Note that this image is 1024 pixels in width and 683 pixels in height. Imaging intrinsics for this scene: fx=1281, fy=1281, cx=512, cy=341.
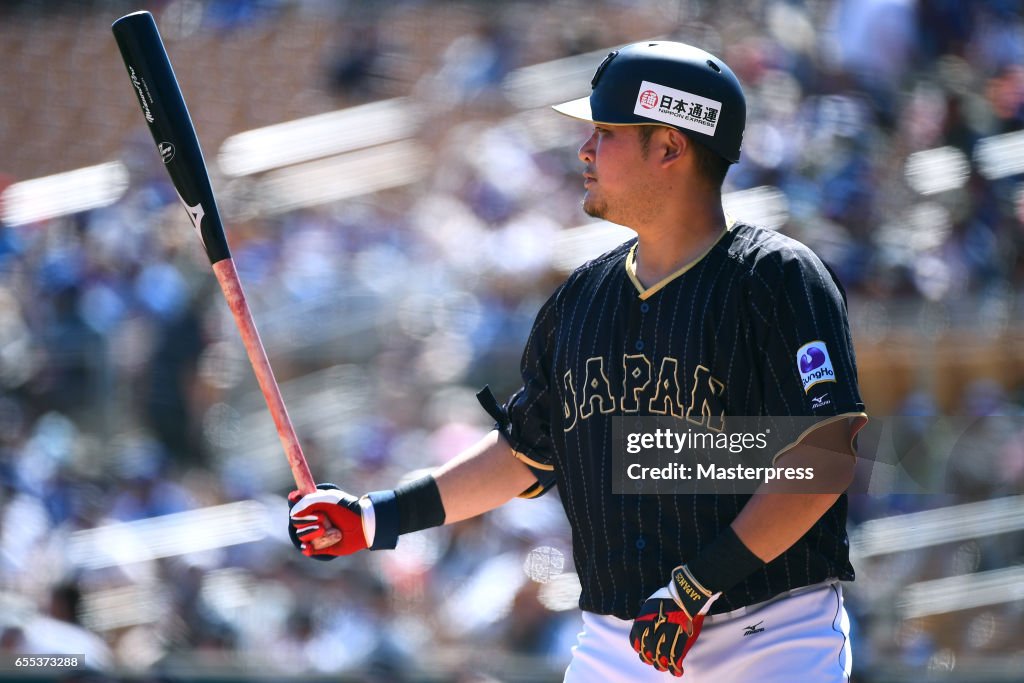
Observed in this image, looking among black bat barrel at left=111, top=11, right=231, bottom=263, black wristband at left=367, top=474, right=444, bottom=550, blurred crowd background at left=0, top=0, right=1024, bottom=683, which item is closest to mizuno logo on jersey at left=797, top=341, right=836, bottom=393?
black wristband at left=367, top=474, right=444, bottom=550

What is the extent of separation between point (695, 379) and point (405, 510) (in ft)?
2.37

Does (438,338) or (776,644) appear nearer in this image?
(776,644)

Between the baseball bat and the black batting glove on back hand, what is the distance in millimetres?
862

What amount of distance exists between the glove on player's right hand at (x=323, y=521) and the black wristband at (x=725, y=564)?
0.78 meters

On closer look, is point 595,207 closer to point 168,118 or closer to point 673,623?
point 673,623

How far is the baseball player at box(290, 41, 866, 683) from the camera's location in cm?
227

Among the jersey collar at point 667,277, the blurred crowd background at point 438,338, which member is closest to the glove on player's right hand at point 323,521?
the jersey collar at point 667,277

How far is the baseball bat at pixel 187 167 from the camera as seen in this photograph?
2797 mm

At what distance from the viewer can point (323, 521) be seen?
106 inches

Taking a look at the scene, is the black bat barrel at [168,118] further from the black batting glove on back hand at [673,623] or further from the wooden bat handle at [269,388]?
the black batting glove on back hand at [673,623]

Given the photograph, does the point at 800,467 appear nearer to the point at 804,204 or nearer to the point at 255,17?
the point at 804,204

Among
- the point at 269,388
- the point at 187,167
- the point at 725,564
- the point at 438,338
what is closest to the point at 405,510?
the point at 269,388

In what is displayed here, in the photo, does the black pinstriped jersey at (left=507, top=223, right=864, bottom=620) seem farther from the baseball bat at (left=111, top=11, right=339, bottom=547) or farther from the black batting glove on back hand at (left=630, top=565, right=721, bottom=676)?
the baseball bat at (left=111, top=11, right=339, bottom=547)

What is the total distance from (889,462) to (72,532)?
431 centimetres
